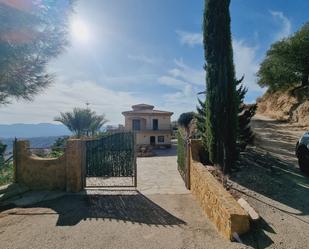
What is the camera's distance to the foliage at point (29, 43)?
7012 mm

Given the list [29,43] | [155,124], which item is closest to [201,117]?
[29,43]

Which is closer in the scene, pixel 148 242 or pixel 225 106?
pixel 148 242

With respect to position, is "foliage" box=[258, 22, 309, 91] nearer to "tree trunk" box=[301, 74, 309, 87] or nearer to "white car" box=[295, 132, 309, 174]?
"tree trunk" box=[301, 74, 309, 87]

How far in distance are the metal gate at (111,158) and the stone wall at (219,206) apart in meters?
2.68

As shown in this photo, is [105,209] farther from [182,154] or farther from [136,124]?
[136,124]

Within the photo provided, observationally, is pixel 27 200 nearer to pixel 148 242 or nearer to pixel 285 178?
pixel 148 242

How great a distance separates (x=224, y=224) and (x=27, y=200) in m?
6.26

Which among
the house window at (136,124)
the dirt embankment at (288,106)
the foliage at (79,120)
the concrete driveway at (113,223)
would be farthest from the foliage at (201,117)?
the house window at (136,124)

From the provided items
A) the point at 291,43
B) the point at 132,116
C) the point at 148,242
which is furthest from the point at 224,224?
the point at 132,116

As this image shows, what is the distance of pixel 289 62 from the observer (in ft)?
65.3

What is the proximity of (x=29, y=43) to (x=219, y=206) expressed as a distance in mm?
7713

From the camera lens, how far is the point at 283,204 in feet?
18.1

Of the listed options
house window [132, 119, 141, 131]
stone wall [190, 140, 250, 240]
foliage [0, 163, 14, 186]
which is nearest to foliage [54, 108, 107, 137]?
house window [132, 119, 141, 131]

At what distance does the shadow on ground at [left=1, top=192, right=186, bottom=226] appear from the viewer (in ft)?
19.1
